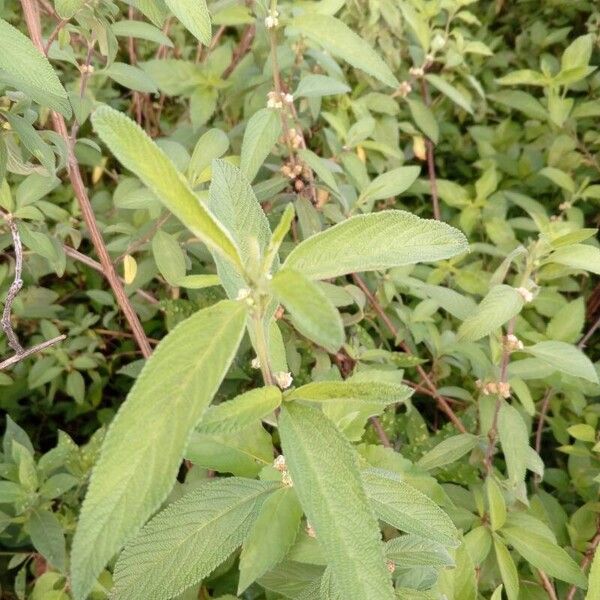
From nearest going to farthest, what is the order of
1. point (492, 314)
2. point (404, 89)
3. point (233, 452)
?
point (233, 452) → point (492, 314) → point (404, 89)

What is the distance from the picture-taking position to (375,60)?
109 centimetres

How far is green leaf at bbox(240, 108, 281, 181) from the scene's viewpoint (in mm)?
1122

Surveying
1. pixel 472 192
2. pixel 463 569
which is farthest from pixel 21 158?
pixel 472 192

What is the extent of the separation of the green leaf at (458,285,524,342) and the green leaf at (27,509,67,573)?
0.76m

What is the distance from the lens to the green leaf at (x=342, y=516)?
52cm

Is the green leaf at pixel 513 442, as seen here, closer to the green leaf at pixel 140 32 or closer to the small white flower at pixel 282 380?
the small white flower at pixel 282 380

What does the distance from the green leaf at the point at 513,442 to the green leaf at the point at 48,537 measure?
0.76 m

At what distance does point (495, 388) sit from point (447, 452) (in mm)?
141

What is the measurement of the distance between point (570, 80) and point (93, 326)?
4.70 feet

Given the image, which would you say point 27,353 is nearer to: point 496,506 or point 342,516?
point 342,516

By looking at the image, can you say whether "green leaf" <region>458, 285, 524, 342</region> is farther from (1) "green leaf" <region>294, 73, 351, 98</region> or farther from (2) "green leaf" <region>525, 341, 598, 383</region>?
(1) "green leaf" <region>294, 73, 351, 98</region>

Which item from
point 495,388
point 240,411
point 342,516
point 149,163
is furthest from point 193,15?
point 495,388

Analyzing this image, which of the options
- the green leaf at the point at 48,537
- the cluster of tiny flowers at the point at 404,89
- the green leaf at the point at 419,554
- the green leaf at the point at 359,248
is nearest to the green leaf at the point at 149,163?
the green leaf at the point at 359,248

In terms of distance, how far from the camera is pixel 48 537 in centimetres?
112
